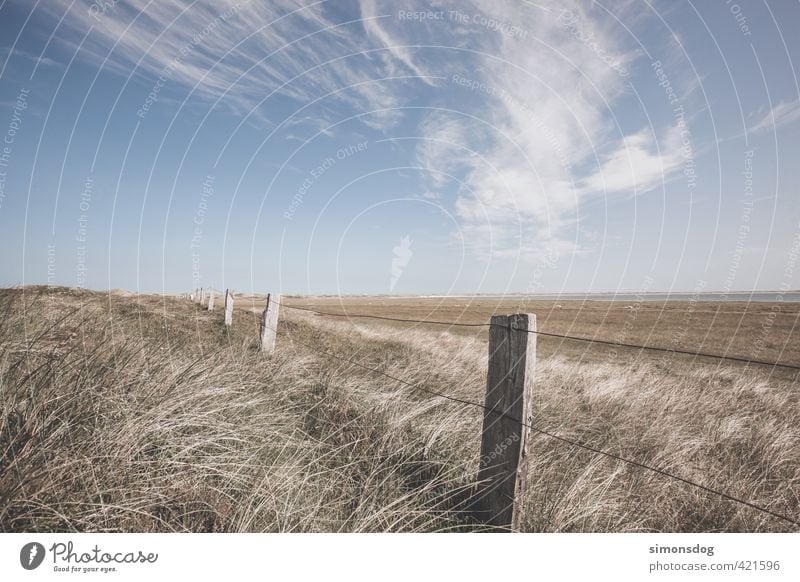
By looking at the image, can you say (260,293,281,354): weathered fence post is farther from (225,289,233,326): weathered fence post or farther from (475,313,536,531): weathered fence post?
(475,313,536,531): weathered fence post

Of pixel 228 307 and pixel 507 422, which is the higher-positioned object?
pixel 228 307

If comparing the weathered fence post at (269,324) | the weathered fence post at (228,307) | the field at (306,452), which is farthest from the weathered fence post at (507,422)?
the weathered fence post at (228,307)

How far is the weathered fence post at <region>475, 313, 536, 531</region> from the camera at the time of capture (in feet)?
8.27

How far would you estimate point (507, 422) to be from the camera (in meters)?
2.63

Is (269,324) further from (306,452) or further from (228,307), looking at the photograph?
(228,307)

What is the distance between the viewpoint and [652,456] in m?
4.36

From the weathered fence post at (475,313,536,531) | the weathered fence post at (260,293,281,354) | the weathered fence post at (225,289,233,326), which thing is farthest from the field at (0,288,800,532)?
the weathered fence post at (225,289,233,326)

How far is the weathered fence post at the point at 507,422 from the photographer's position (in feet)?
8.27

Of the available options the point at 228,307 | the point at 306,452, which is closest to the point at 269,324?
the point at 306,452

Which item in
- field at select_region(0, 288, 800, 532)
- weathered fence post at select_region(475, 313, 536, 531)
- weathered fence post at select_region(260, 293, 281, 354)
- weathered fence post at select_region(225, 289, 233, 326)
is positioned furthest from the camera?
weathered fence post at select_region(225, 289, 233, 326)

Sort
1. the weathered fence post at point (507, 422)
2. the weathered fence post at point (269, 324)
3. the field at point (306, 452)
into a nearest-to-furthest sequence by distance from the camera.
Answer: the field at point (306, 452), the weathered fence post at point (507, 422), the weathered fence post at point (269, 324)

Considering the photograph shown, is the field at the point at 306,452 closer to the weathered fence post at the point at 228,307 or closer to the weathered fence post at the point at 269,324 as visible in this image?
the weathered fence post at the point at 269,324
